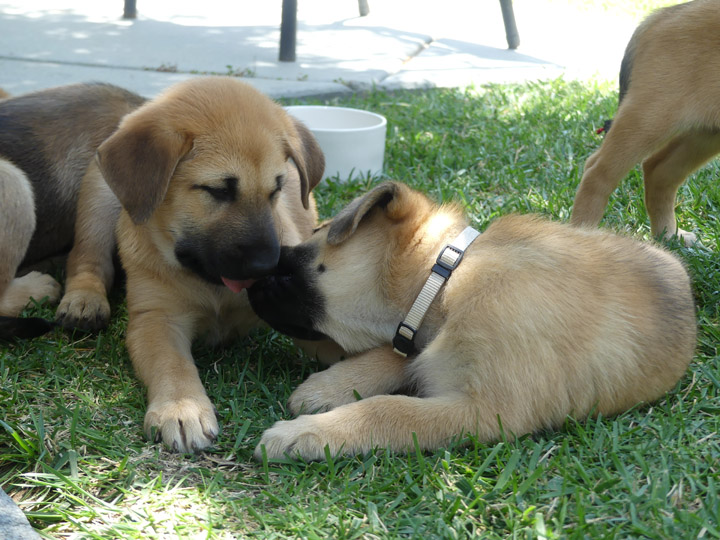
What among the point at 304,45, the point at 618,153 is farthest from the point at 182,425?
the point at 304,45

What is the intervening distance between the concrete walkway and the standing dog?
8.85 ft

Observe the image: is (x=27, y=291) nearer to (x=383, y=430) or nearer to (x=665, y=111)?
(x=383, y=430)

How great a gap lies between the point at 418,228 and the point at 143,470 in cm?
138

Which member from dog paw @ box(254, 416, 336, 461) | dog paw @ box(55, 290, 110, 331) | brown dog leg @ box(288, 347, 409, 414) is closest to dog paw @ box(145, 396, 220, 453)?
dog paw @ box(254, 416, 336, 461)

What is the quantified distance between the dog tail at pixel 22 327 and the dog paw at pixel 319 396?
1147 mm

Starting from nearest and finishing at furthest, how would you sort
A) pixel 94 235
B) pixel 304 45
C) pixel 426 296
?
pixel 426 296 → pixel 94 235 → pixel 304 45

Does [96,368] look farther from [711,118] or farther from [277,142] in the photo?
[711,118]

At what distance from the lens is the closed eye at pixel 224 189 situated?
3219 mm

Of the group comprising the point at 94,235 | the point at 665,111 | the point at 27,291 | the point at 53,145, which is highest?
the point at 665,111

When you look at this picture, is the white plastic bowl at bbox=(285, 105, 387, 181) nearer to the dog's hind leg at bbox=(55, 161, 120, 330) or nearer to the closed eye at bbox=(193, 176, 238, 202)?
the dog's hind leg at bbox=(55, 161, 120, 330)

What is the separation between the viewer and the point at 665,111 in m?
4.04

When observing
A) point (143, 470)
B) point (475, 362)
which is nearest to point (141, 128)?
point (143, 470)

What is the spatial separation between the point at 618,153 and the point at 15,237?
9.93 feet

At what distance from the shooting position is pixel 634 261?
3.16 meters
